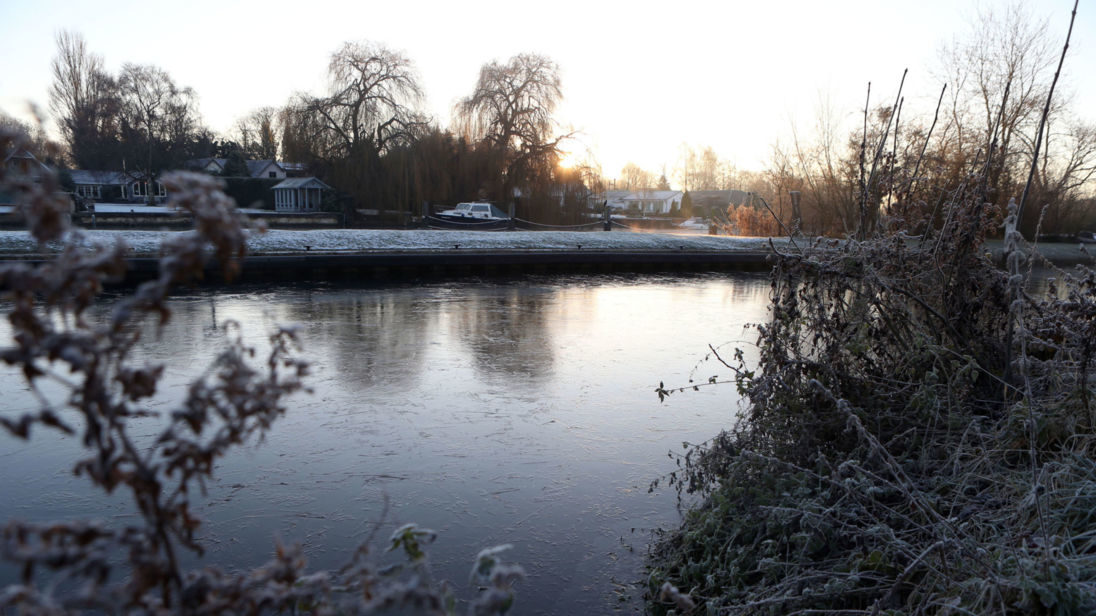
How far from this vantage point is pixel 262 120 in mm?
62656

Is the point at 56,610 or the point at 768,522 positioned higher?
the point at 56,610

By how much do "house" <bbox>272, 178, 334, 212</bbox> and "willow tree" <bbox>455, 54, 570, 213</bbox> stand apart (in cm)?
1184

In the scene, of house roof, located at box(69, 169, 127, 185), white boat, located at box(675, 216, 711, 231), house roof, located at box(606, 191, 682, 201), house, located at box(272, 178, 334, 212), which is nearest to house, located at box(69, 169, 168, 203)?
house roof, located at box(69, 169, 127, 185)

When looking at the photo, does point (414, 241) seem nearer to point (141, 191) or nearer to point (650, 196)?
point (141, 191)

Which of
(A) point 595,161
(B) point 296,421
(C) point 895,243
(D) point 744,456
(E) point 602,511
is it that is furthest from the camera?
(A) point 595,161

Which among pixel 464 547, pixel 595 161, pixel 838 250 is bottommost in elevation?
pixel 464 547

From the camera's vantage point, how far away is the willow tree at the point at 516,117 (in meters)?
33.7

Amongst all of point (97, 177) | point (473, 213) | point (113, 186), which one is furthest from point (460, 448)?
point (113, 186)

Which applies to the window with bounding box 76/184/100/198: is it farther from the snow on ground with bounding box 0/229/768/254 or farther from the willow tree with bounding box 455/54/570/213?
the snow on ground with bounding box 0/229/768/254

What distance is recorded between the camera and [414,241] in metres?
21.2

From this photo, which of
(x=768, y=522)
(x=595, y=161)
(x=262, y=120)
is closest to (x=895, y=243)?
(x=768, y=522)

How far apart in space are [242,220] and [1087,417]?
4.28 meters

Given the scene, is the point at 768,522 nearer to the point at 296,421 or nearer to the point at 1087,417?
the point at 1087,417

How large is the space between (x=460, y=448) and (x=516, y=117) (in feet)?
97.9
